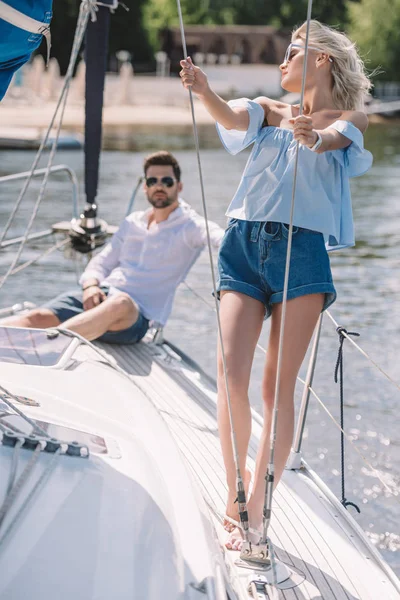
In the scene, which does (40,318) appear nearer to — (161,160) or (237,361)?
(161,160)

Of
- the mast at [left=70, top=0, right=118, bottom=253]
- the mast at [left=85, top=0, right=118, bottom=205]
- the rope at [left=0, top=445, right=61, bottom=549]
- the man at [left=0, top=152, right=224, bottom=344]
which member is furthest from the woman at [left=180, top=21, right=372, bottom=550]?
the mast at [left=70, top=0, right=118, bottom=253]

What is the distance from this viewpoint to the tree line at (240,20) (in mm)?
38594

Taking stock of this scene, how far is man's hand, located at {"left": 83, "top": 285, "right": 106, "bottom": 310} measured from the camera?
172 inches

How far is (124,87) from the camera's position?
32.1 meters

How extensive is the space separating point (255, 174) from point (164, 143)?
2261 centimetres

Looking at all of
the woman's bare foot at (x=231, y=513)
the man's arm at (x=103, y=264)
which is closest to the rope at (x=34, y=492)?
the woman's bare foot at (x=231, y=513)

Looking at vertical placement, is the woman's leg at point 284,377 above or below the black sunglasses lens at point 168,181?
below

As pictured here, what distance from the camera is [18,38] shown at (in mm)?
2240

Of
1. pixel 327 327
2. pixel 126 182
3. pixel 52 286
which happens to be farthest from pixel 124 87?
pixel 327 327

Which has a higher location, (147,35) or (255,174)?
(147,35)

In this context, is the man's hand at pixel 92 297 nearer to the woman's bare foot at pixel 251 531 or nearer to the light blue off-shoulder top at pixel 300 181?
the light blue off-shoulder top at pixel 300 181

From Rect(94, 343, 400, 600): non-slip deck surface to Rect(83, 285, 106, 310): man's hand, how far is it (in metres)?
0.56

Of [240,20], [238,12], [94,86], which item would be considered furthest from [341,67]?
[240,20]

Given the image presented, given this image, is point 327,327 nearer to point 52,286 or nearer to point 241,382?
point 52,286
